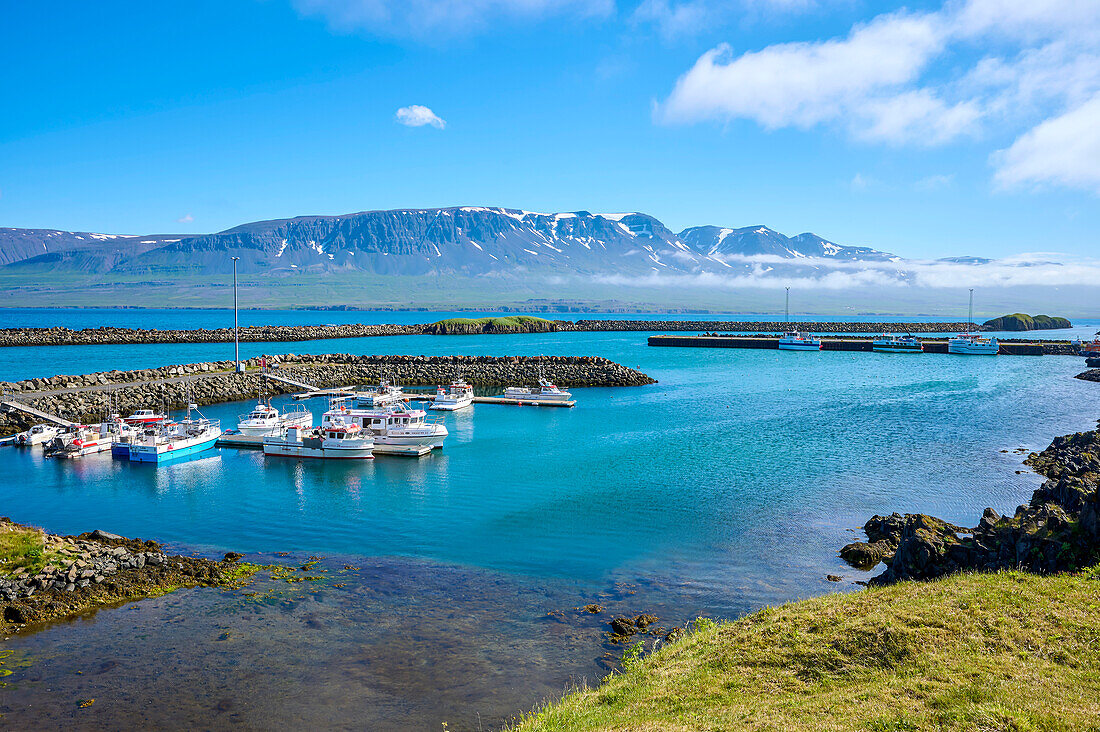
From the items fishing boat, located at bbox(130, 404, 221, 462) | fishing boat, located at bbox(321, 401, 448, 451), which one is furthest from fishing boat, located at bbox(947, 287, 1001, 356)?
fishing boat, located at bbox(130, 404, 221, 462)

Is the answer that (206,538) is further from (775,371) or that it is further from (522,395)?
(775,371)

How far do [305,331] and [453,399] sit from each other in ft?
270

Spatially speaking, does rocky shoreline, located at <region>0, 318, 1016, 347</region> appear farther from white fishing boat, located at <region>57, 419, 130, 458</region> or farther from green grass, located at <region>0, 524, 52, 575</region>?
green grass, located at <region>0, 524, 52, 575</region>

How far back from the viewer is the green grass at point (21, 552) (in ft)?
58.5

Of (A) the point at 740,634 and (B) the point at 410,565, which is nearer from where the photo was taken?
(A) the point at 740,634

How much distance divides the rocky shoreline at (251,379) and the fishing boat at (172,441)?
1147cm

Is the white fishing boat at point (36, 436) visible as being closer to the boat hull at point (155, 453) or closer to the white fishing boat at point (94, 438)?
the white fishing boat at point (94, 438)

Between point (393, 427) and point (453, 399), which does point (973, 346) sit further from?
point (393, 427)

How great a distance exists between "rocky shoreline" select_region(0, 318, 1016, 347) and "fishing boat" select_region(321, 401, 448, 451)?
87386 mm

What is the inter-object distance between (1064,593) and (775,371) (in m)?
77.3

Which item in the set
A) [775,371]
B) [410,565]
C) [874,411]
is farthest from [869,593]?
[775,371]

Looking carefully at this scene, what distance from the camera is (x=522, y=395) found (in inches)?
2281

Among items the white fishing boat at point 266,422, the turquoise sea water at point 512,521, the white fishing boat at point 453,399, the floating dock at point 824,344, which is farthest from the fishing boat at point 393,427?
the floating dock at point 824,344

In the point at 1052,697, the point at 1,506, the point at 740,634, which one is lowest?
the point at 1,506
